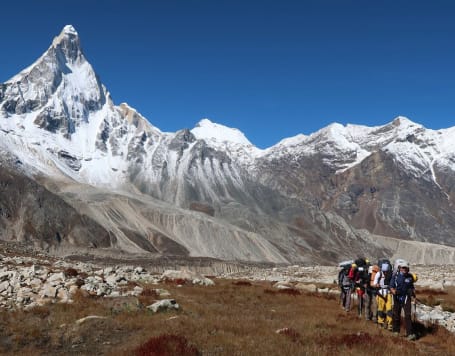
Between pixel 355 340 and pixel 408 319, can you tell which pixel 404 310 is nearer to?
pixel 408 319

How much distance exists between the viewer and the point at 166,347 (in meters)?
14.2

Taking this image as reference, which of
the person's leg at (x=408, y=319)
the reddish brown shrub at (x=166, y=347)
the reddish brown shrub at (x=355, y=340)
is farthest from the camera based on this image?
the person's leg at (x=408, y=319)

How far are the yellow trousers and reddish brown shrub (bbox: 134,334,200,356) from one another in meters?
9.22

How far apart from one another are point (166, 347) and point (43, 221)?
159622 millimetres

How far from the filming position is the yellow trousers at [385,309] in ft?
66.5

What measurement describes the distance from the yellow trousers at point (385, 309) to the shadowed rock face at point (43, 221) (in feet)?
449

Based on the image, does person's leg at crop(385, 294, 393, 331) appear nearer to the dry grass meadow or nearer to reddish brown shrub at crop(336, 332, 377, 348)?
the dry grass meadow

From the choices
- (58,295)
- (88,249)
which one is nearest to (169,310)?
(58,295)

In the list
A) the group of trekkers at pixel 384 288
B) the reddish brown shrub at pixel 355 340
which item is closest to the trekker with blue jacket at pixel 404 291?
the group of trekkers at pixel 384 288

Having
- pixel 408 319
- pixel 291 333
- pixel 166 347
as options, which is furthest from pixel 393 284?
pixel 166 347

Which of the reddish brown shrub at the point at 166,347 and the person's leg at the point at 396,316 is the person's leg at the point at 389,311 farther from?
the reddish brown shrub at the point at 166,347

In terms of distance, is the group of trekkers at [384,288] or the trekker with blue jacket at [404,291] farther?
the group of trekkers at [384,288]

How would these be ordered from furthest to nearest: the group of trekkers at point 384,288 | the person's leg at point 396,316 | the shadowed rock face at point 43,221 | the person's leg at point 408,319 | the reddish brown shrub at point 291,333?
the shadowed rock face at point 43,221
the person's leg at point 396,316
the group of trekkers at point 384,288
the person's leg at point 408,319
the reddish brown shrub at point 291,333

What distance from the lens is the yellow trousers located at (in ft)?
66.5
